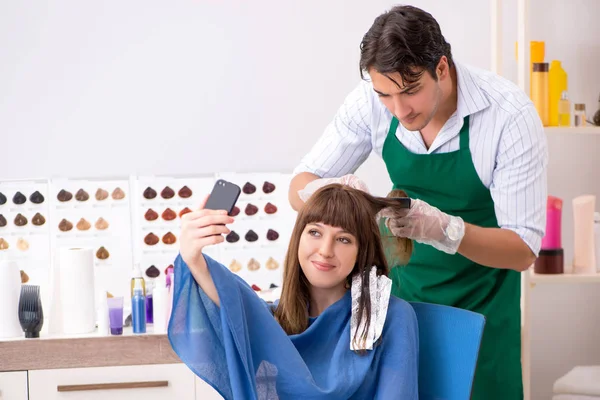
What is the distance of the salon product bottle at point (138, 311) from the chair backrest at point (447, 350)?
1.04 meters

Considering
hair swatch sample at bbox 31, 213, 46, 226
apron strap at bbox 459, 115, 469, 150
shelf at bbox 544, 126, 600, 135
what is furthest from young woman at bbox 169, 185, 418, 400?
hair swatch sample at bbox 31, 213, 46, 226

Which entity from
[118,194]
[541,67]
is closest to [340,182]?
[541,67]

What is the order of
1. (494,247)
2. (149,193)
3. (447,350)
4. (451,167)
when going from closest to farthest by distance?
1. (447,350)
2. (494,247)
3. (451,167)
4. (149,193)

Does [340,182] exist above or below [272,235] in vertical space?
above

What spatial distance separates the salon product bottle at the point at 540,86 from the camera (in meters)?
2.72

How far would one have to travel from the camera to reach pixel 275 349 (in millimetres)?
1646

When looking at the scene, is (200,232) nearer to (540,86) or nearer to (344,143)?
(344,143)

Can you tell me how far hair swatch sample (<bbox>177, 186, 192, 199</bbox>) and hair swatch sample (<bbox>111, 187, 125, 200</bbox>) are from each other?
209mm

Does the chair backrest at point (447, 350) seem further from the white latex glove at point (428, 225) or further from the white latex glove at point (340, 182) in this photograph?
the white latex glove at point (340, 182)

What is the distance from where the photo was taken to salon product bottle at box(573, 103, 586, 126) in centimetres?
283

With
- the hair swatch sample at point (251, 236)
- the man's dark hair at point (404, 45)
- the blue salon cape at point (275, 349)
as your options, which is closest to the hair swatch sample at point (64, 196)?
the hair swatch sample at point (251, 236)

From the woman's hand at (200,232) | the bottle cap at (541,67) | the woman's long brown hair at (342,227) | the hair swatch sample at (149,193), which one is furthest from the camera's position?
the hair swatch sample at (149,193)

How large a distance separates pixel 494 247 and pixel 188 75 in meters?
1.50

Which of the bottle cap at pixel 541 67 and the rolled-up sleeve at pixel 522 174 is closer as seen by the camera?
the rolled-up sleeve at pixel 522 174
